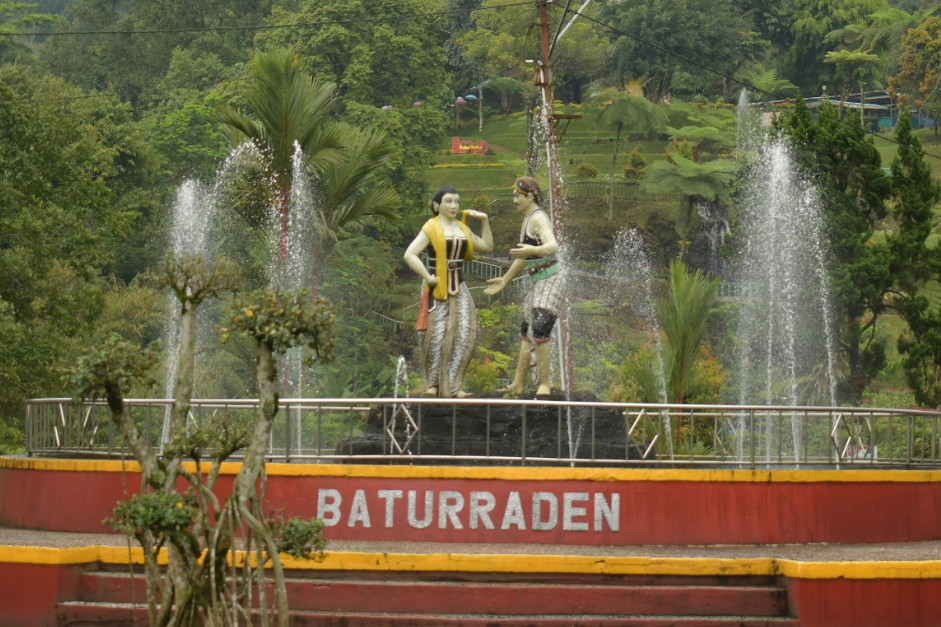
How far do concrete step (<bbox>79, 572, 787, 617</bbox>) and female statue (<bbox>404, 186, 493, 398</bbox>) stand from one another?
10.5 ft

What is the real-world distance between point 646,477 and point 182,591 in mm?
4605

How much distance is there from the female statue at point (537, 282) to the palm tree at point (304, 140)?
9.66m

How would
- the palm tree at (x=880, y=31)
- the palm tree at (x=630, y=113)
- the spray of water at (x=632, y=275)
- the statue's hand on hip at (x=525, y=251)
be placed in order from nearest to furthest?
1. the statue's hand on hip at (x=525, y=251)
2. the spray of water at (x=632, y=275)
3. the palm tree at (x=630, y=113)
4. the palm tree at (x=880, y=31)

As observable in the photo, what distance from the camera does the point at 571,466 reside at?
1207 centimetres

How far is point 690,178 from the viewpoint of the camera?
4538cm

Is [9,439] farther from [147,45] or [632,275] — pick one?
[147,45]

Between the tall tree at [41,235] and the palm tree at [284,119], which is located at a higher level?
the palm tree at [284,119]

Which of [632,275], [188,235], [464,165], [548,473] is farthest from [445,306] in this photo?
[464,165]

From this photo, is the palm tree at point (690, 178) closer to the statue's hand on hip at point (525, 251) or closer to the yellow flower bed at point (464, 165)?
the yellow flower bed at point (464, 165)

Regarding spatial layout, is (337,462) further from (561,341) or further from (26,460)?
(561,341)

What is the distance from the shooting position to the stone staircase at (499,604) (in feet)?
33.8

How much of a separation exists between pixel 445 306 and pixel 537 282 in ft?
3.16

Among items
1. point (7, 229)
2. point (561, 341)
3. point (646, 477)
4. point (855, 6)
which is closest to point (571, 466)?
point (646, 477)

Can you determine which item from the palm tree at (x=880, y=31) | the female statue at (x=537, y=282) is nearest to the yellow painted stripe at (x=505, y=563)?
the female statue at (x=537, y=282)
